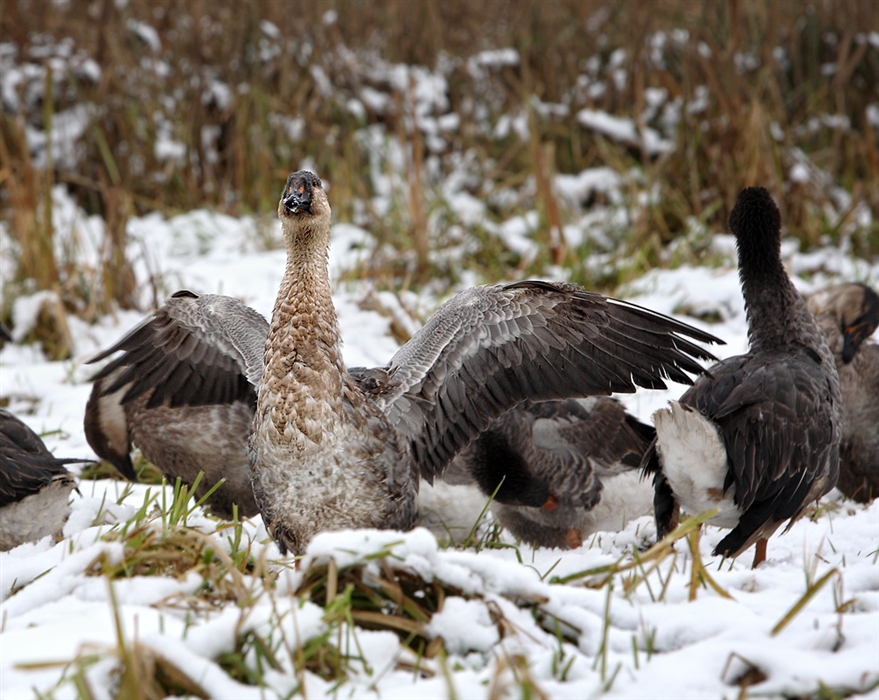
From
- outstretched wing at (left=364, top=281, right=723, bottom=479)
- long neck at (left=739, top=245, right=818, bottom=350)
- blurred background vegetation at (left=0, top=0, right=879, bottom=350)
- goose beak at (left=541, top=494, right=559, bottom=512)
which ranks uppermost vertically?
blurred background vegetation at (left=0, top=0, right=879, bottom=350)

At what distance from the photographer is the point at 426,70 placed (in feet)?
33.3

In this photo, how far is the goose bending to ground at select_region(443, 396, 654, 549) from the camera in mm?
4281

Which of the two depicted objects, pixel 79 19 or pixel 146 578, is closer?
pixel 146 578

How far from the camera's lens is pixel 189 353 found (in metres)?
4.12

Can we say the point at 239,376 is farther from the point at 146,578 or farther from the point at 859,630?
the point at 859,630

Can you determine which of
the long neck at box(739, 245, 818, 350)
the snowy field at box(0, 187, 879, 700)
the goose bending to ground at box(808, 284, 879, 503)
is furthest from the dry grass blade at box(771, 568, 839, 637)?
the goose bending to ground at box(808, 284, 879, 503)

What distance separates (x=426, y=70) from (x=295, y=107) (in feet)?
5.05

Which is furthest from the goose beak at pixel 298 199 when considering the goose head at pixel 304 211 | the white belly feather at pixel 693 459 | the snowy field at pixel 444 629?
the white belly feather at pixel 693 459

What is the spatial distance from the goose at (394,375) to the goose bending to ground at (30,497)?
2.50 ft

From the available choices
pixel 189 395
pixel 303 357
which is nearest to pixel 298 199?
pixel 303 357

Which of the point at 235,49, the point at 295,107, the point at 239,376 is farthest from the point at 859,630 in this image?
the point at 235,49

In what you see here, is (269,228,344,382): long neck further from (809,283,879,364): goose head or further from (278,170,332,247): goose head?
(809,283,879,364): goose head

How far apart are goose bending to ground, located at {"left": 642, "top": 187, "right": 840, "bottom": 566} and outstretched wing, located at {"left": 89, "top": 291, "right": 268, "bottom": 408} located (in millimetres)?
1662

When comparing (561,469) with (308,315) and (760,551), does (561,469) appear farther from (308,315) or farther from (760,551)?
(308,315)
